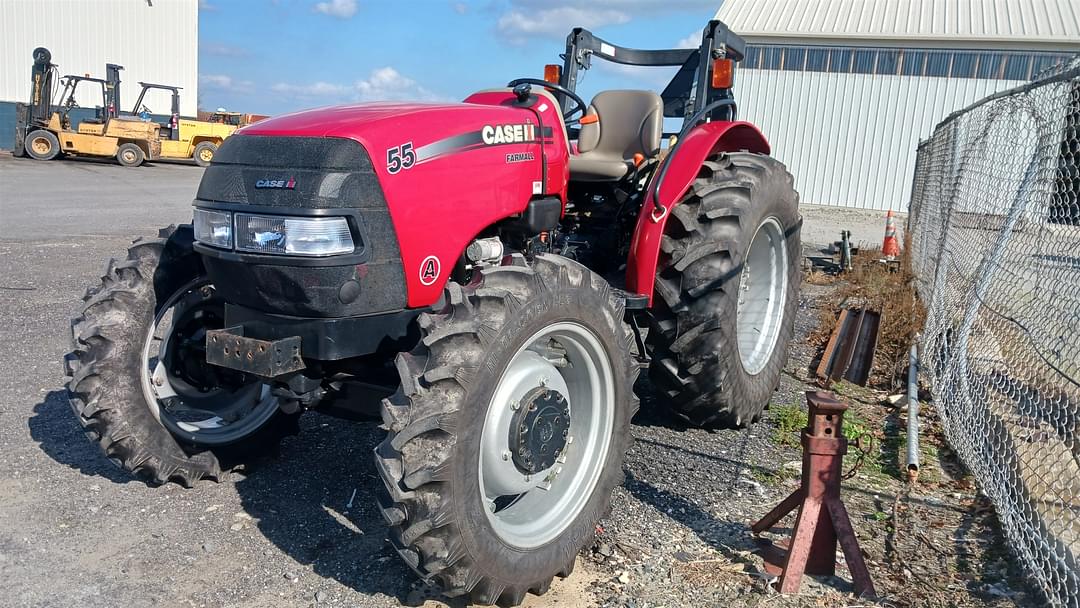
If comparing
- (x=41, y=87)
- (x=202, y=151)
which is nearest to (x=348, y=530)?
(x=202, y=151)

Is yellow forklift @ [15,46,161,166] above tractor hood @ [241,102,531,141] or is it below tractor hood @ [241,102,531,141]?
above

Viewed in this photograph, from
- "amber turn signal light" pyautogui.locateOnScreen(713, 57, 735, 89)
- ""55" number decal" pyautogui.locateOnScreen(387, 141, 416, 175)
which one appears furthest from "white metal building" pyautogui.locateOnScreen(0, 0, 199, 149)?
""55" number decal" pyautogui.locateOnScreen(387, 141, 416, 175)

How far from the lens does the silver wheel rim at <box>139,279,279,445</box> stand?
3.29 meters

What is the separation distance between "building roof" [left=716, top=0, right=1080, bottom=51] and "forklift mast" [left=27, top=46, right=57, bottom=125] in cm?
1758

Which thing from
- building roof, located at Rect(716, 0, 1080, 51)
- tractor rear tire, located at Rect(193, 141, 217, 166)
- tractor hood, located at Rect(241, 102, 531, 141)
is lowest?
tractor hood, located at Rect(241, 102, 531, 141)

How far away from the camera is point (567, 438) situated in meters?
2.95

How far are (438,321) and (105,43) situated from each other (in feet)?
115

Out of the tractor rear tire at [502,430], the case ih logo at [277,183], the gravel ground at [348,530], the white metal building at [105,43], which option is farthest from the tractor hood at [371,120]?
the white metal building at [105,43]

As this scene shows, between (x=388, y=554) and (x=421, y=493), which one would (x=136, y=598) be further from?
(x=421, y=493)

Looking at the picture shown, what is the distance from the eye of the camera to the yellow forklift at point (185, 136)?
75.9 feet

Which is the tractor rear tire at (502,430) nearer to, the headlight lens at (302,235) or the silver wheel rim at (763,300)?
the headlight lens at (302,235)

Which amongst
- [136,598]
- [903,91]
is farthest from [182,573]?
[903,91]

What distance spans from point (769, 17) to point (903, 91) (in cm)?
373

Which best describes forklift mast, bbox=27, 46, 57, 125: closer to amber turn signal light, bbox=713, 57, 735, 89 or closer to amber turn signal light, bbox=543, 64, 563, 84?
amber turn signal light, bbox=543, 64, 563, 84
